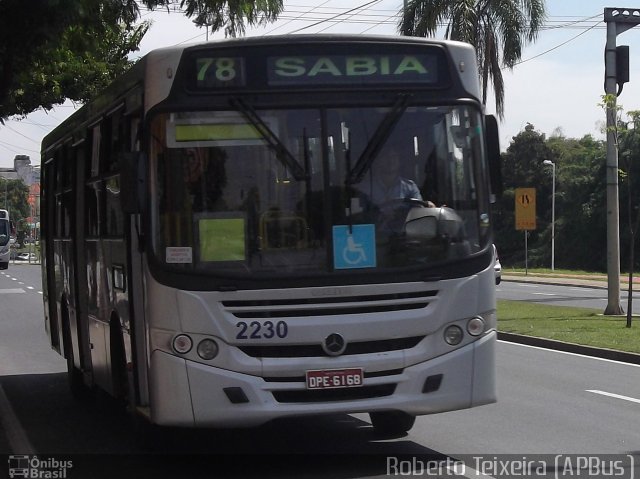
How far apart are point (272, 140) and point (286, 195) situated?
0.40 meters

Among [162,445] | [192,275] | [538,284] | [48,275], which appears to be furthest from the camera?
[538,284]

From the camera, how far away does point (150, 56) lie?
7867mm

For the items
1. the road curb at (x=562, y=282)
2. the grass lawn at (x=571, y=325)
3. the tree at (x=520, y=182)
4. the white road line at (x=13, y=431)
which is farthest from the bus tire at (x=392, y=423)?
the tree at (x=520, y=182)

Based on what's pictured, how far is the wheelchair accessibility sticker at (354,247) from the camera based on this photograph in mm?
7648

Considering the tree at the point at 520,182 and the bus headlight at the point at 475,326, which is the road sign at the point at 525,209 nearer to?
the tree at the point at 520,182

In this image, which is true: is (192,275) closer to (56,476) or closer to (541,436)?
(56,476)

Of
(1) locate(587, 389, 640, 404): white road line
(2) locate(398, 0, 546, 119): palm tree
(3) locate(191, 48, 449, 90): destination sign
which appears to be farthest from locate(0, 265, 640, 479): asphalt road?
(2) locate(398, 0, 546, 119): palm tree

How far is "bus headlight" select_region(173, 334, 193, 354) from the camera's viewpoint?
7488 mm

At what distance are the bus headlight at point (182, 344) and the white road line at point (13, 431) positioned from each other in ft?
7.66

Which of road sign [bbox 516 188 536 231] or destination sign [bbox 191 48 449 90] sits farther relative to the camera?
road sign [bbox 516 188 536 231]

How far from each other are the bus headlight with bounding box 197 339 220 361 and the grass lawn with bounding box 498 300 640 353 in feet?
32.0

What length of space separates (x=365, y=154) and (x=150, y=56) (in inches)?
66.9

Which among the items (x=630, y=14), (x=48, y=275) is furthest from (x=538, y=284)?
(x=48, y=275)

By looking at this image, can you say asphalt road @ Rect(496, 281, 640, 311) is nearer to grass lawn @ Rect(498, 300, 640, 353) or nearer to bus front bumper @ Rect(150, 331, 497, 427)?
grass lawn @ Rect(498, 300, 640, 353)
